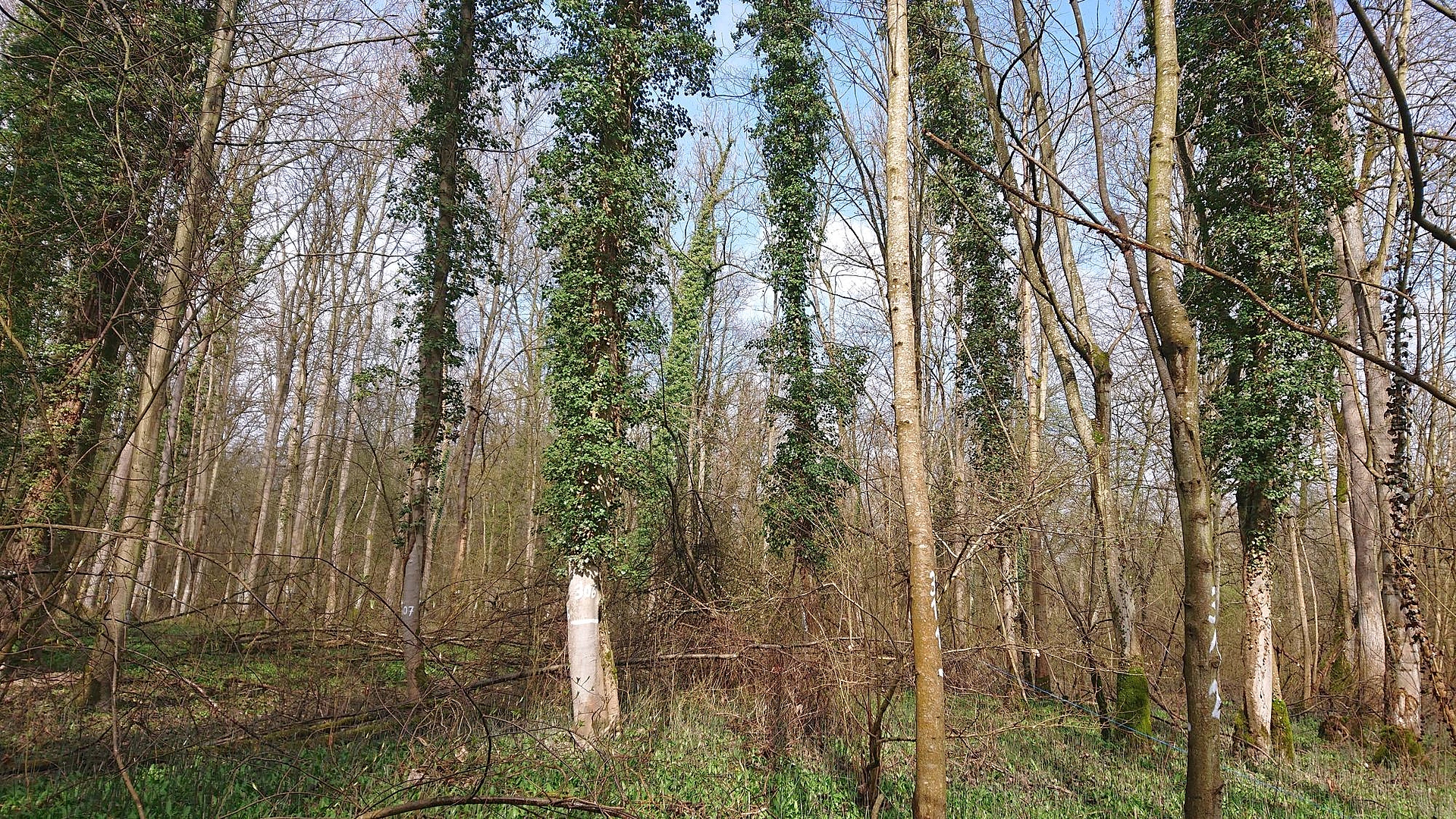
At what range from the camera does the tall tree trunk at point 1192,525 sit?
314cm

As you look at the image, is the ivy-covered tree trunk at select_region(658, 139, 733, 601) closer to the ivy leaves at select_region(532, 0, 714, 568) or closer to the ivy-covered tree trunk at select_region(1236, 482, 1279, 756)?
Answer: the ivy leaves at select_region(532, 0, 714, 568)

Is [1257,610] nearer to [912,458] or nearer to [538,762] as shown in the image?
[912,458]

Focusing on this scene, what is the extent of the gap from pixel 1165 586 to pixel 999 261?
10.7m

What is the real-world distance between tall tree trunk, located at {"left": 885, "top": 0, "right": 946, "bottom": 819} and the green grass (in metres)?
1.97

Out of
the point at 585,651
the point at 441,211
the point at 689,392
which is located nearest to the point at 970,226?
the point at 689,392

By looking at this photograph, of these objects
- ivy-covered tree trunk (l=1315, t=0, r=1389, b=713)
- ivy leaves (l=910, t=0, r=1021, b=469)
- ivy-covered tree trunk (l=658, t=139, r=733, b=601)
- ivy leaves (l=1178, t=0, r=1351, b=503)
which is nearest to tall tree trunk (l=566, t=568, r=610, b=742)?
ivy-covered tree trunk (l=658, t=139, r=733, b=601)

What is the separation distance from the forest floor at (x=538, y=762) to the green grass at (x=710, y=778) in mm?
27

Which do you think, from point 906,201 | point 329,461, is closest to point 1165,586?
point 906,201

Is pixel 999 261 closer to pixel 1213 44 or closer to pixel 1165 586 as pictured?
pixel 1213 44

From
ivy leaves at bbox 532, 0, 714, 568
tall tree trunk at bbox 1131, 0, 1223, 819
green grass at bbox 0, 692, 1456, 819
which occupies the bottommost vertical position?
green grass at bbox 0, 692, 1456, 819

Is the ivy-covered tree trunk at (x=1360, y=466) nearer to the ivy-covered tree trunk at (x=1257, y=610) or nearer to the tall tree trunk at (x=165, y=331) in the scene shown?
the ivy-covered tree trunk at (x=1257, y=610)

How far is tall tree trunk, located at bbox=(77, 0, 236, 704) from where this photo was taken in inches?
136

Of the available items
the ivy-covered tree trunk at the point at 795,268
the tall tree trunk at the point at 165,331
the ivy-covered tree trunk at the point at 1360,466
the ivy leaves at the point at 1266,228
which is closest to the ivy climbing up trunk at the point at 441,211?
the tall tree trunk at the point at 165,331

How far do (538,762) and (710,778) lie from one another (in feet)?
5.52
